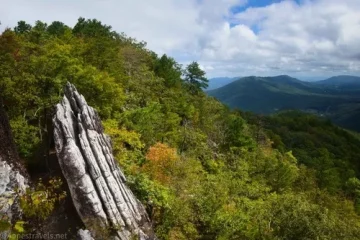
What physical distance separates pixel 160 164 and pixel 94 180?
38.0 ft

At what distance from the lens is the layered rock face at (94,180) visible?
24.3 m

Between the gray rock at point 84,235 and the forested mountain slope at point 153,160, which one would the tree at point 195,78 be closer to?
the forested mountain slope at point 153,160

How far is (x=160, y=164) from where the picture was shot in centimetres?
3634

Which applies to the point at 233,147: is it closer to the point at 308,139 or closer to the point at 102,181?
the point at 102,181

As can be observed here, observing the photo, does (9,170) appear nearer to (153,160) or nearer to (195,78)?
(153,160)

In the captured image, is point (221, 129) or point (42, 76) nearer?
point (42, 76)

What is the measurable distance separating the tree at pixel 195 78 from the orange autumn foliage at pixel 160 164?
5187cm

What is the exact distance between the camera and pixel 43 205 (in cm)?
1136

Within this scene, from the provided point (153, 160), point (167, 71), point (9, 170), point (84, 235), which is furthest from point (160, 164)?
point (167, 71)

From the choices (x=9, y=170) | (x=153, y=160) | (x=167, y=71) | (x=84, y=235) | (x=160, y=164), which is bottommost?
(x=84, y=235)

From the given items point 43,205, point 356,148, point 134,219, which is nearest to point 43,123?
point 134,219

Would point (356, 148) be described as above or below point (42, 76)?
below

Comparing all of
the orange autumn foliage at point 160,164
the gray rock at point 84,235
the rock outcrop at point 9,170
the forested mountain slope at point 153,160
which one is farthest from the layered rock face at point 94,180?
the orange autumn foliage at point 160,164

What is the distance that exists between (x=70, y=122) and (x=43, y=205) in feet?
56.8
